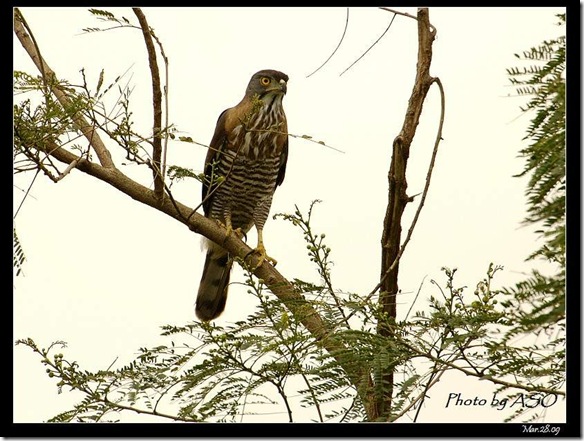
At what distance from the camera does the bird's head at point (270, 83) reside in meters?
4.95

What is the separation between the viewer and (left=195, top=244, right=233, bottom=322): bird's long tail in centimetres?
524

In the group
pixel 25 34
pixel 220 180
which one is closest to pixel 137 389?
pixel 220 180

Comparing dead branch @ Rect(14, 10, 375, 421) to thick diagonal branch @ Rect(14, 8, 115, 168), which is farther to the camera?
thick diagonal branch @ Rect(14, 8, 115, 168)

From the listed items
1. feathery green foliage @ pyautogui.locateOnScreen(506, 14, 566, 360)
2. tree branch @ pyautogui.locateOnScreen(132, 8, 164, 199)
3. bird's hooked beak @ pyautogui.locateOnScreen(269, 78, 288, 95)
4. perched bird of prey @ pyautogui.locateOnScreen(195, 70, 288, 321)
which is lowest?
feathery green foliage @ pyautogui.locateOnScreen(506, 14, 566, 360)

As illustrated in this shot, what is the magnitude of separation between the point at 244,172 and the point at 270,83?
2.02 ft

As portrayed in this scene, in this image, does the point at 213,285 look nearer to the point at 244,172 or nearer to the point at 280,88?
the point at 244,172

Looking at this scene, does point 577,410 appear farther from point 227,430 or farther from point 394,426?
point 227,430

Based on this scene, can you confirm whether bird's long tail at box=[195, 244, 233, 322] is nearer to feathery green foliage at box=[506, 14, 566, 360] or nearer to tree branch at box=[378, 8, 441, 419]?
tree branch at box=[378, 8, 441, 419]

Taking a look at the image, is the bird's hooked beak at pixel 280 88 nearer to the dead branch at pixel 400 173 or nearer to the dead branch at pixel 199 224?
the dead branch at pixel 199 224

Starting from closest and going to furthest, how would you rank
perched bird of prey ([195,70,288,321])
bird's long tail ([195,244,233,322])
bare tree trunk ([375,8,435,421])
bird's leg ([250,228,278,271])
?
1. bare tree trunk ([375,8,435,421])
2. bird's leg ([250,228,278,271])
3. perched bird of prey ([195,70,288,321])
4. bird's long tail ([195,244,233,322])

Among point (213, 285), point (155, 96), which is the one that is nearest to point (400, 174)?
point (155, 96)

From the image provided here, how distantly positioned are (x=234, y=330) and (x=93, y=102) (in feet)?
3.27

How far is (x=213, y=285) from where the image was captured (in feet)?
17.5

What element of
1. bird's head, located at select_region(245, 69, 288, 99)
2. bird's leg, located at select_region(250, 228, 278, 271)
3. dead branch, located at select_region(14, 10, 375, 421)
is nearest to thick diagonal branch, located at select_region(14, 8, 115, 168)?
dead branch, located at select_region(14, 10, 375, 421)
